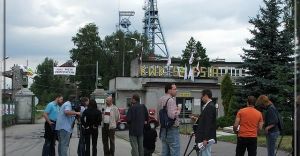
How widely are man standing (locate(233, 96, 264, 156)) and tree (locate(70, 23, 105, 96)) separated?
52.4ft

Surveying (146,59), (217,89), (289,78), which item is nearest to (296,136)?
(289,78)

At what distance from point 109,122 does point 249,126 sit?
448 centimetres

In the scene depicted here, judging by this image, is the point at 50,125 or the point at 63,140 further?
the point at 50,125

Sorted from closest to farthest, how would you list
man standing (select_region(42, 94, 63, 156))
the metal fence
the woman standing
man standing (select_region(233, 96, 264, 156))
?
the metal fence, man standing (select_region(233, 96, 264, 156)), man standing (select_region(42, 94, 63, 156)), the woman standing

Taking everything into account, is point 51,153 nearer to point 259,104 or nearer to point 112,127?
point 112,127

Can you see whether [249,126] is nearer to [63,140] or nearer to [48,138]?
[63,140]

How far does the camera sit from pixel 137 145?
487 inches

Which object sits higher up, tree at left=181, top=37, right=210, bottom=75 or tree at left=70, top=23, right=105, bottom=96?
tree at left=181, top=37, right=210, bottom=75

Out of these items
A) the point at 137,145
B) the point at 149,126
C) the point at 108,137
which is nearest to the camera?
the point at 137,145

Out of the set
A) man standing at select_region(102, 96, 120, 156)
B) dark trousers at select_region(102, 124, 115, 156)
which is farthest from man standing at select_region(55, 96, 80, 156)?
dark trousers at select_region(102, 124, 115, 156)

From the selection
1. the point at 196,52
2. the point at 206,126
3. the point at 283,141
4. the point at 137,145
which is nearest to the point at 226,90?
the point at 283,141

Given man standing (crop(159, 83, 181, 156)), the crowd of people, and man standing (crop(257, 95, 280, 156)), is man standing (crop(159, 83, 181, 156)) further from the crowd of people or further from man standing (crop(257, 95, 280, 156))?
man standing (crop(257, 95, 280, 156))

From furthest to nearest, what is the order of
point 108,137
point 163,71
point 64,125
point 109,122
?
point 163,71 → point 108,137 → point 109,122 → point 64,125

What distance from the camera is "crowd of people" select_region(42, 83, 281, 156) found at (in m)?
9.02
